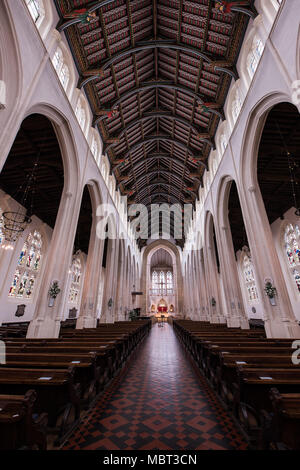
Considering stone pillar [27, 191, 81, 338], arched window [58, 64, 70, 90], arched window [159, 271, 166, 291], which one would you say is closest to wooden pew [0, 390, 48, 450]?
stone pillar [27, 191, 81, 338]

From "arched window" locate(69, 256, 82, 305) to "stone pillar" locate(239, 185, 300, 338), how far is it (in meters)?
15.3

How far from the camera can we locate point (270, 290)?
6602 mm

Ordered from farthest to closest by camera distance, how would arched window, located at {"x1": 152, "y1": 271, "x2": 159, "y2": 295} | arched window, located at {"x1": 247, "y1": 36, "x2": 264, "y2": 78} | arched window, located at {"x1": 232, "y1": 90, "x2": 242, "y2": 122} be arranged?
arched window, located at {"x1": 152, "y1": 271, "x2": 159, "y2": 295} < arched window, located at {"x1": 232, "y1": 90, "x2": 242, "y2": 122} < arched window, located at {"x1": 247, "y1": 36, "x2": 264, "y2": 78}

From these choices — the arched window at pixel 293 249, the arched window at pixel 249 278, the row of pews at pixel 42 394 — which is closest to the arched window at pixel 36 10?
the row of pews at pixel 42 394

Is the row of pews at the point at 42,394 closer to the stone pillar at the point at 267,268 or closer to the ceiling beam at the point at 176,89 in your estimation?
the stone pillar at the point at 267,268

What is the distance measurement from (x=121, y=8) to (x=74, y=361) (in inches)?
487

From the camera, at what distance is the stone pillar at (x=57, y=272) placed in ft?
21.4

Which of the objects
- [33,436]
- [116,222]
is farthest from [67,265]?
[116,222]

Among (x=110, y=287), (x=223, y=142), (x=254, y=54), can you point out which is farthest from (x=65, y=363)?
(x=223, y=142)

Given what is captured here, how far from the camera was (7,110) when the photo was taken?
4777mm

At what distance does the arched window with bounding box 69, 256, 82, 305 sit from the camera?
18391 mm

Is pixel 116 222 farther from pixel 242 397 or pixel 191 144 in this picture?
pixel 242 397

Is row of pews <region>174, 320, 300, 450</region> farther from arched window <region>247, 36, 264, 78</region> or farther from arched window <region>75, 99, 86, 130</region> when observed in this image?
arched window <region>75, 99, 86, 130</region>

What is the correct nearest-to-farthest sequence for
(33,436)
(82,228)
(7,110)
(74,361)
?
(33,436) < (74,361) < (7,110) < (82,228)
